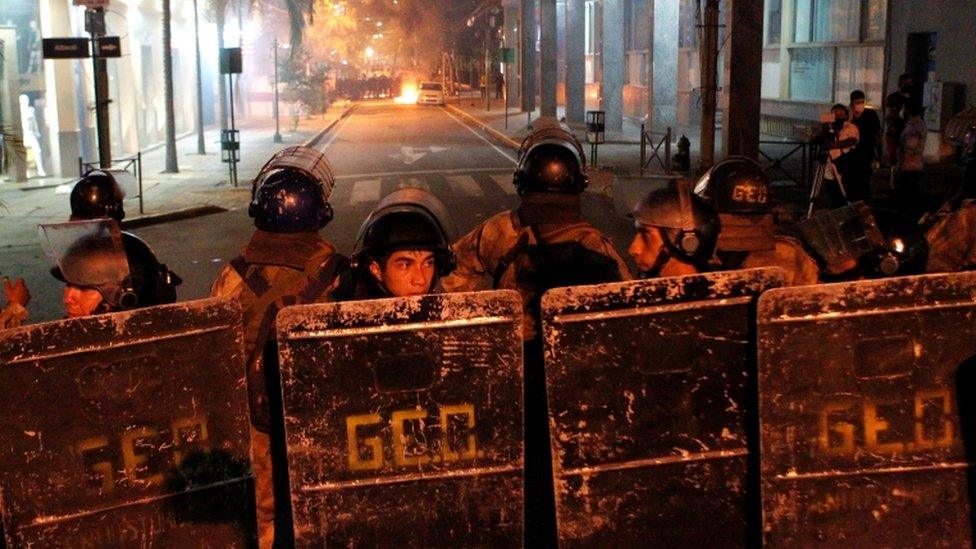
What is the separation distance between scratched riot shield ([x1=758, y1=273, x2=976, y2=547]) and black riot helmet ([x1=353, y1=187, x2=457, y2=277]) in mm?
1225

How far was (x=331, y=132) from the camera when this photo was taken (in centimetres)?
4044

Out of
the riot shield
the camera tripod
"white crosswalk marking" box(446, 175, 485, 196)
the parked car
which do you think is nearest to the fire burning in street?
the parked car

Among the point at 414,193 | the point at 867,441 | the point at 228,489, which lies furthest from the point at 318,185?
the point at 867,441

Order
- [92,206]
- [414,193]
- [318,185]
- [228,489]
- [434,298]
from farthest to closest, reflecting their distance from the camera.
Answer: [92,206], [318,185], [414,193], [228,489], [434,298]

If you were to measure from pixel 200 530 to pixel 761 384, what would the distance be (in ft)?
5.61

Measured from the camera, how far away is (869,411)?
3432 mm

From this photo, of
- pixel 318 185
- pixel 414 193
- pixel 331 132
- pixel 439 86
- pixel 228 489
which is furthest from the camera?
pixel 439 86

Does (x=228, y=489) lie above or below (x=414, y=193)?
below

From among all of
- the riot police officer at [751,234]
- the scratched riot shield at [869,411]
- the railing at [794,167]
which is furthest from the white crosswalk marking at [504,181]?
the scratched riot shield at [869,411]

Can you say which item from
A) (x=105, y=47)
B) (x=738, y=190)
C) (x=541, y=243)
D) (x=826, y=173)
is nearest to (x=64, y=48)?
(x=105, y=47)

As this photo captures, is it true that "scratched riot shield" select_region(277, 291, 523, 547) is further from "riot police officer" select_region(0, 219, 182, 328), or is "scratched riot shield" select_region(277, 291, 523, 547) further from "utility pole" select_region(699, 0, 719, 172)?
"utility pole" select_region(699, 0, 719, 172)

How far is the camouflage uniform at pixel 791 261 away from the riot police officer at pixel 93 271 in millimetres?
2341

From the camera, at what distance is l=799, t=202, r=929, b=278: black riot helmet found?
4.29 meters

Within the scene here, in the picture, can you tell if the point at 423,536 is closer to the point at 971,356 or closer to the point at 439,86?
the point at 971,356
